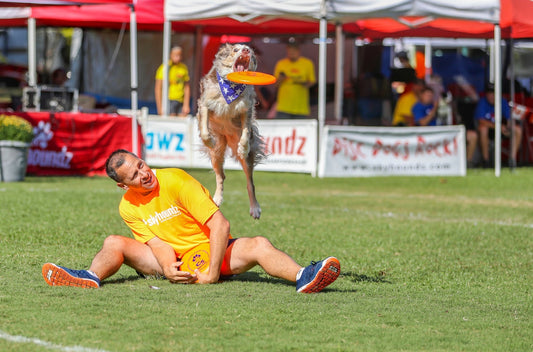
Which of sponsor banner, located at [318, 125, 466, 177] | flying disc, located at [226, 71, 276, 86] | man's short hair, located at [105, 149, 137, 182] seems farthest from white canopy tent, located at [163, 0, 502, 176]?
man's short hair, located at [105, 149, 137, 182]

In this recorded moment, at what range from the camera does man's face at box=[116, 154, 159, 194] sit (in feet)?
21.7

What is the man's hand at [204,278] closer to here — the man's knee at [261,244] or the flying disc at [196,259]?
the flying disc at [196,259]

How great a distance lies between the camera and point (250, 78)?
6992 mm

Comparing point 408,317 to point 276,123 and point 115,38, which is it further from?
point 115,38

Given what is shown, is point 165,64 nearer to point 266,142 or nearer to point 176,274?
point 266,142

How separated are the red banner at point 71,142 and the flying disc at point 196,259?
412 inches

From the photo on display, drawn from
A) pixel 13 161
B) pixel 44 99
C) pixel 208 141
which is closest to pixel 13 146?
pixel 13 161

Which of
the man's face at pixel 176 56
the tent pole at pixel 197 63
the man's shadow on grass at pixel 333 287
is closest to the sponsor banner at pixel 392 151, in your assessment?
the man's face at pixel 176 56

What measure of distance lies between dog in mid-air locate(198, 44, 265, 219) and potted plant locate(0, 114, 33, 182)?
813cm

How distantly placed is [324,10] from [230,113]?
413 inches

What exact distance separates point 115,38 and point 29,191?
12.9 m

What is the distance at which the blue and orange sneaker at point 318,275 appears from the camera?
6453 millimetres

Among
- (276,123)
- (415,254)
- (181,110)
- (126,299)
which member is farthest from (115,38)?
(126,299)

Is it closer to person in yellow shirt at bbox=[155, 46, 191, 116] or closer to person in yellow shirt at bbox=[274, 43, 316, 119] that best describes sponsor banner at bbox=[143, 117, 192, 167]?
person in yellow shirt at bbox=[155, 46, 191, 116]
